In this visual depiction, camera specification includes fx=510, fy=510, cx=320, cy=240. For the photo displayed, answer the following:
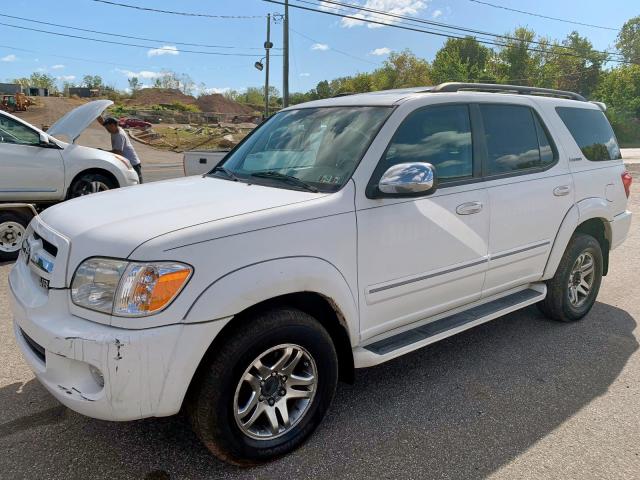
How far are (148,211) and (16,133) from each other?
17.5 ft

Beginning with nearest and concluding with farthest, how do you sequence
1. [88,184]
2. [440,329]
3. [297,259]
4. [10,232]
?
[297,259]
[440,329]
[10,232]
[88,184]

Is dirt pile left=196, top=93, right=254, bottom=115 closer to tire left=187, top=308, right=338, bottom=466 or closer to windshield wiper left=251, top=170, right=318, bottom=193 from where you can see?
windshield wiper left=251, top=170, right=318, bottom=193

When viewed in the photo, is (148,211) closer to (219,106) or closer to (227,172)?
(227,172)

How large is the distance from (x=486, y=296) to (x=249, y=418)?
1.98 metres

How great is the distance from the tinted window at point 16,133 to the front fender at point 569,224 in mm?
6473

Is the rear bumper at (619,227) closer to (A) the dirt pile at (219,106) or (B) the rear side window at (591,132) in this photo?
(B) the rear side window at (591,132)

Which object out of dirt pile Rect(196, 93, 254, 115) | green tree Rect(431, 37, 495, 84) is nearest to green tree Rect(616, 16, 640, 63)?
green tree Rect(431, 37, 495, 84)

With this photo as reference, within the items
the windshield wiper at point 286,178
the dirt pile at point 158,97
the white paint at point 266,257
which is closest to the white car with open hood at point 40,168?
the white paint at point 266,257

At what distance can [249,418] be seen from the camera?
252cm

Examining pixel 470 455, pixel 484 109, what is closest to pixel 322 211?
pixel 470 455

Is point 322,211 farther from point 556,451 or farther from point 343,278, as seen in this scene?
point 556,451

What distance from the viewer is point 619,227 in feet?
15.3

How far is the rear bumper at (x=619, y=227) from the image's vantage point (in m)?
4.58

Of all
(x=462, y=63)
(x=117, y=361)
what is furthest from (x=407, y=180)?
(x=462, y=63)
